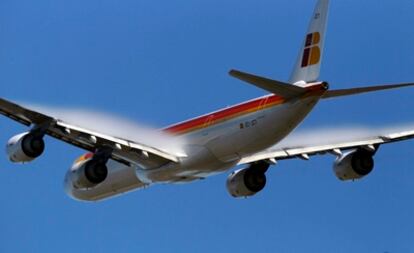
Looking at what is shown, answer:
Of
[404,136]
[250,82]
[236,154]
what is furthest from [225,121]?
[404,136]

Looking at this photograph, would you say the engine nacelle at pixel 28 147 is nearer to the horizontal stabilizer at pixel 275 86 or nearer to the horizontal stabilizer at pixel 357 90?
the horizontal stabilizer at pixel 275 86

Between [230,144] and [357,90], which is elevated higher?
[357,90]

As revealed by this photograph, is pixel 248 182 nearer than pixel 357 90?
No

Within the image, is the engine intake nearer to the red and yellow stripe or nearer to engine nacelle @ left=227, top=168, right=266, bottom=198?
the red and yellow stripe

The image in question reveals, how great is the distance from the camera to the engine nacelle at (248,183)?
55.7 metres

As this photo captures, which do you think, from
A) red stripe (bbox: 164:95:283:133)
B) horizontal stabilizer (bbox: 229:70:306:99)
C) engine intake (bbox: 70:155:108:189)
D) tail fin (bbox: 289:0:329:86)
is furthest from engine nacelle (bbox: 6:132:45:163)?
tail fin (bbox: 289:0:329:86)

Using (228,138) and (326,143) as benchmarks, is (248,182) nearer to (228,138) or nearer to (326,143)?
(326,143)

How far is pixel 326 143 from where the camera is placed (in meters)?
55.2

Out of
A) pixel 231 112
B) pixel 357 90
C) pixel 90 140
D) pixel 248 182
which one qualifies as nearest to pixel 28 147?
pixel 90 140

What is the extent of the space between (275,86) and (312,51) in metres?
2.84

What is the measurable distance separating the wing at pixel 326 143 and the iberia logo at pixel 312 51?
609cm

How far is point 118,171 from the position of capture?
5556 cm

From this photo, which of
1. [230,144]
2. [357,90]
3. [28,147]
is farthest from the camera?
[230,144]

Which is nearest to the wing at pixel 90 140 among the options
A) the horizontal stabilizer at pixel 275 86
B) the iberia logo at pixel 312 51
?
the horizontal stabilizer at pixel 275 86
